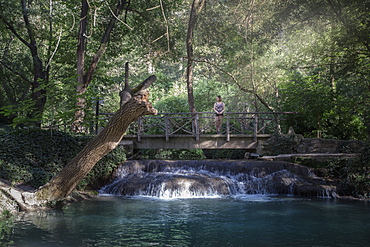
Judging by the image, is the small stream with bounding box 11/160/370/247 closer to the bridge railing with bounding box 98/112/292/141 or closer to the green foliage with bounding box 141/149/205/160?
the bridge railing with bounding box 98/112/292/141

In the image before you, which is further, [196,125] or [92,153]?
[196,125]

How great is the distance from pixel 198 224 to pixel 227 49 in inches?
504

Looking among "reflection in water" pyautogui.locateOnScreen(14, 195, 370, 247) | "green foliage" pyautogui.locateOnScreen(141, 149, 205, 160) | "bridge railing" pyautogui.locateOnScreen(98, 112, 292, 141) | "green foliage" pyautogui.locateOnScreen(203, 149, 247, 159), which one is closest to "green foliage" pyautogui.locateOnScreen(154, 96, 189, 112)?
"bridge railing" pyautogui.locateOnScreen(98, 112, 292, 141)

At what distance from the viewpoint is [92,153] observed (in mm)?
6832

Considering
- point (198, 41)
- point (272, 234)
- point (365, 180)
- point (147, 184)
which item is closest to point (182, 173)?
point (147, 184)

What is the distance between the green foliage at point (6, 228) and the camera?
203 inches

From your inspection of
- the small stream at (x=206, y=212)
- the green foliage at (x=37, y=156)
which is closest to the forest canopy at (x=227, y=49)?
the green foliage at (x=37, y=156)

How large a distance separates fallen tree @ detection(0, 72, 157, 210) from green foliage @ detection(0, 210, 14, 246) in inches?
17.6

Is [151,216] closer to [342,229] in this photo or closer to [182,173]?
[342,229]

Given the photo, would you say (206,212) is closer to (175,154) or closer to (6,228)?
(6,228)

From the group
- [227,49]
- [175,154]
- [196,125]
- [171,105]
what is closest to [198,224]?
[196,125]

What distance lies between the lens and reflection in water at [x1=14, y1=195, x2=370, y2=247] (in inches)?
221

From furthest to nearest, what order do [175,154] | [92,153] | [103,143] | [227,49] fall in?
[175,154]
[227,49]
[92,153]
[103,143]

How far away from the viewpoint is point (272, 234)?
20.1 ft
